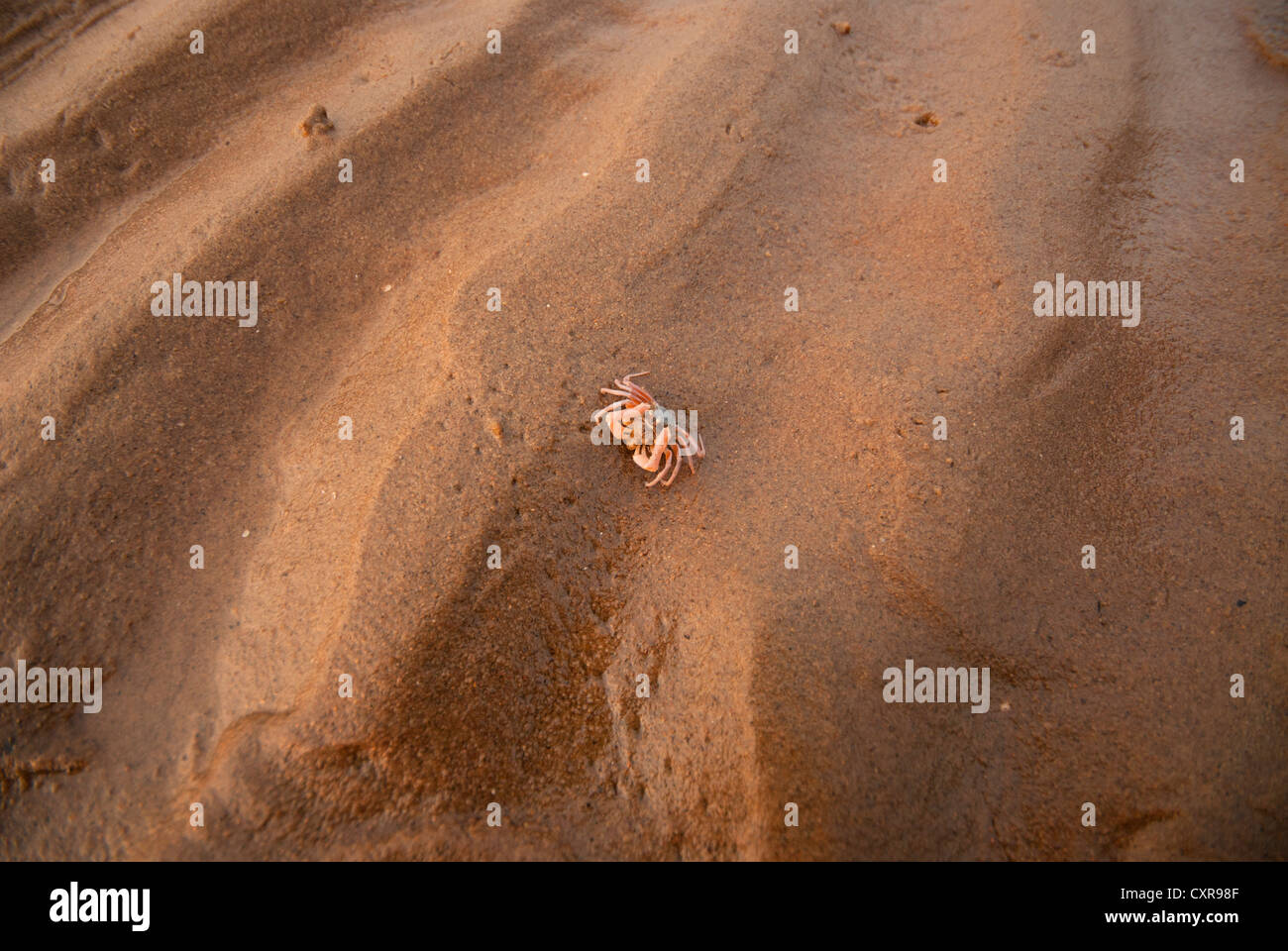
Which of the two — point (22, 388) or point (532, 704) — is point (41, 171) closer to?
point (22, 388)

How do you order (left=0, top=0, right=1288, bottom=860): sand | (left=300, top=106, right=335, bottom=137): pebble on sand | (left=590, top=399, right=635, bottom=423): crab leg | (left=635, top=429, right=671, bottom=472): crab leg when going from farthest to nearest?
1. (left=300, top=106, right=335, bottom=137): pebble on sand
2. (left=590, top=399, right=635, bottom=423): crab leg
3. (left=635, top=429, right=671, bottom=472): crab leg
4. (left=0, top=0, right=1288, bottom=860): sand

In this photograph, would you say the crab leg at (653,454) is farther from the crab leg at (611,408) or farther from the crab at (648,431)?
the crab leg at (611,408)

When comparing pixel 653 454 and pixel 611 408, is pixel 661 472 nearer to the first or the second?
pixel 653 454

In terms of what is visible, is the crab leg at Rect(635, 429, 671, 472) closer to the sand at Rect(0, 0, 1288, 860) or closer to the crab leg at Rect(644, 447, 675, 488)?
the crab leg at Rect(644, 447, 675, 488)

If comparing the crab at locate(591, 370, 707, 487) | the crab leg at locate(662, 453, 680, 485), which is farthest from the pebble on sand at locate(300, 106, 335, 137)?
the crab leg at locate(662, 453, 680, 485)

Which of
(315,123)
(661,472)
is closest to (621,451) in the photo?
(661,472)
